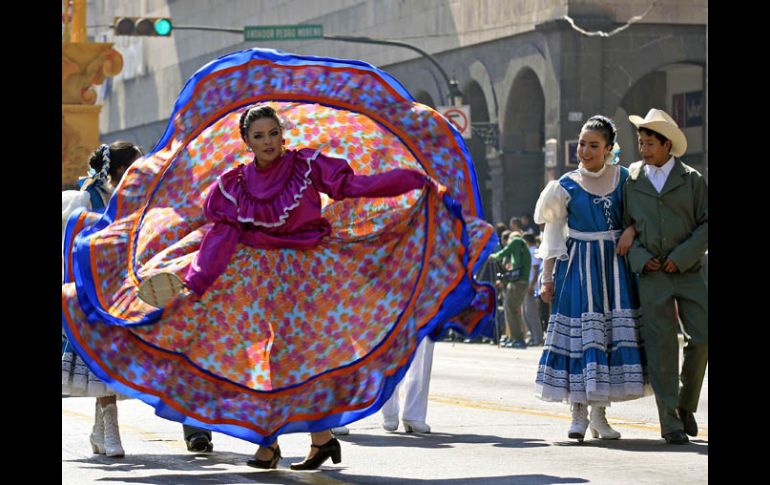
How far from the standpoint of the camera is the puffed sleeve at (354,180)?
864cm

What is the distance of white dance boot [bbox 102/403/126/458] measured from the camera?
9734 millimetres

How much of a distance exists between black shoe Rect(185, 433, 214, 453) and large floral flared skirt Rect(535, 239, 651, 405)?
81.3 inches

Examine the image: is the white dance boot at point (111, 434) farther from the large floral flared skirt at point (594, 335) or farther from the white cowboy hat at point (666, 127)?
the white cowboy hat at point (666, 127)

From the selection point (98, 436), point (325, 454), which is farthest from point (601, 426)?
point (98, 436)

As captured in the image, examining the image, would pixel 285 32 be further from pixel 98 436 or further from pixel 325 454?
pixel 325 454

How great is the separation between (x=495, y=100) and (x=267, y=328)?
28502 millimetres

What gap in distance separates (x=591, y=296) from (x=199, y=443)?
253 cm

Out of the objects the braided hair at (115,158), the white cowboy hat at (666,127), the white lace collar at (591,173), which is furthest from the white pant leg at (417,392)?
the braided hair at (115,158)

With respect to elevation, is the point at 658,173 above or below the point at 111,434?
above

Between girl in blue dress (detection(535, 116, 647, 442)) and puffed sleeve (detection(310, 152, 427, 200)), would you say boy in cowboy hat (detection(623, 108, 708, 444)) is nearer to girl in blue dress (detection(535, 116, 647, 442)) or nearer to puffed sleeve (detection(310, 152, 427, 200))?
girl in blue dress (detection(535, 116, 647, 442))

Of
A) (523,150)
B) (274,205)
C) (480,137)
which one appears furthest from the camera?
(480,137)

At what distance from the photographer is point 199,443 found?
9.90m
